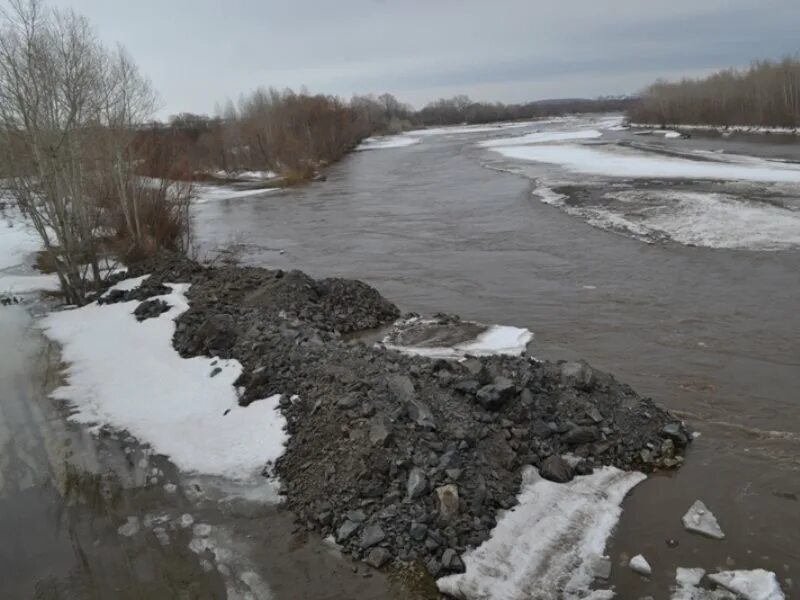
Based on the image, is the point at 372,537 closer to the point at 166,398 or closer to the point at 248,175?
the point at 166,398

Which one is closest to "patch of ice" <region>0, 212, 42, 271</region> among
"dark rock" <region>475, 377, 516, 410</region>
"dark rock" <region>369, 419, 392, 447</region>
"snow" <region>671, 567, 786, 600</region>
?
"dark rock" <region>369, 419, 392, 447</region>

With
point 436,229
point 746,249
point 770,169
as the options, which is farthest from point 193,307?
point 770,169

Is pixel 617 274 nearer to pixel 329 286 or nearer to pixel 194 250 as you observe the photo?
pixel 329 286

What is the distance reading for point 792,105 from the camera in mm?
60625

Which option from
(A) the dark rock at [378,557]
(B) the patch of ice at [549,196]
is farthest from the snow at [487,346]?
(B) the patch of ice at [549,196]

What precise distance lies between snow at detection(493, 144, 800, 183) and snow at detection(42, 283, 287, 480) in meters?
26.4

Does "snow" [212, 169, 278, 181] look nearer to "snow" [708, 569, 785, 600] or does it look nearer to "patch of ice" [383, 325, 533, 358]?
"patch of ice" [383, 325, 533, 358]

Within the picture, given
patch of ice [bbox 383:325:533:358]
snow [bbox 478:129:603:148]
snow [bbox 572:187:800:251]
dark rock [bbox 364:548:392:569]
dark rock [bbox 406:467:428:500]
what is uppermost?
snow [bbox 478:129:603:148]

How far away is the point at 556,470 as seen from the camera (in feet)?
22.6

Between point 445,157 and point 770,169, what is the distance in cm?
3051

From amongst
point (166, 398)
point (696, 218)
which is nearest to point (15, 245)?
point (166, 398)

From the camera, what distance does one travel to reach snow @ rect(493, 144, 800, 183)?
29.4m

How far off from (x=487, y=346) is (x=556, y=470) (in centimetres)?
419

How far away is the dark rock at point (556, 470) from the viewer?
6.83 meters
